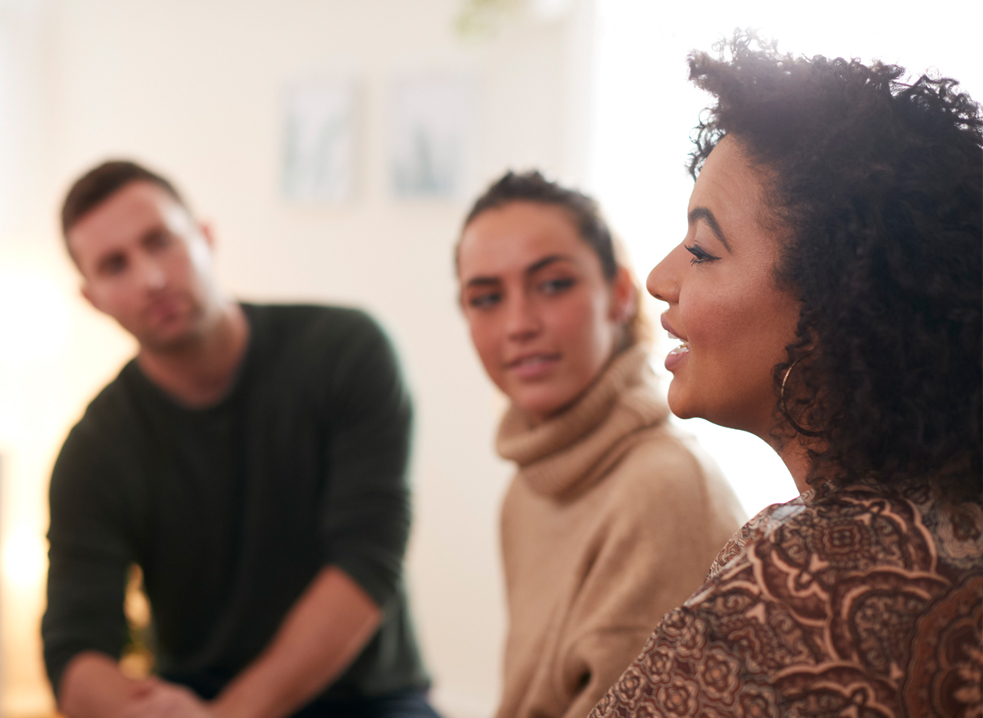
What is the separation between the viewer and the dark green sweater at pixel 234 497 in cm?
170

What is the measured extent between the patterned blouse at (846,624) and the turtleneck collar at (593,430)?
531 millimetres

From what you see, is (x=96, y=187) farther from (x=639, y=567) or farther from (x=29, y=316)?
(x=29, y=316)

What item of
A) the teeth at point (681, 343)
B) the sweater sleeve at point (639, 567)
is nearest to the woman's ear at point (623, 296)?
the sweater sleeve at point (639, 567)

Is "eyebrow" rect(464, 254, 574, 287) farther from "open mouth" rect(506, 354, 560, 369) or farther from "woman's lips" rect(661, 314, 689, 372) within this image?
"woman's lips" rect(661, 314, 689, 372)

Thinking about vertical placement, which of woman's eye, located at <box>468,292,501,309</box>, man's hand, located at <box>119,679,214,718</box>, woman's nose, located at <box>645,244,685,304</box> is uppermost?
woman's nose, located at <box>645,244,685,304</box>

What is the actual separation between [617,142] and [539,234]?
1386 millimetres

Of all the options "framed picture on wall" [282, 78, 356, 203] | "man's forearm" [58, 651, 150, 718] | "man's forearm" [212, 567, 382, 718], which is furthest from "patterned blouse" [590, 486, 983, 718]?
"framed picture on wall" [282, 78, 356, 203]

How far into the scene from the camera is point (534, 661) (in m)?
1.12

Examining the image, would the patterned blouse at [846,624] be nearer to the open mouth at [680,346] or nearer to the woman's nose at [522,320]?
the open mouth at [680,346]

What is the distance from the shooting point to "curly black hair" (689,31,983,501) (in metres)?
0.62

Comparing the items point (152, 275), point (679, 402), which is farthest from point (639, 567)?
point (152, 275)

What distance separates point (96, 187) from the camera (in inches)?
69.4

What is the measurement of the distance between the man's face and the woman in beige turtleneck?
0.74 m

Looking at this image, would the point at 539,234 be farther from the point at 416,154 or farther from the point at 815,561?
the point at 416,154
